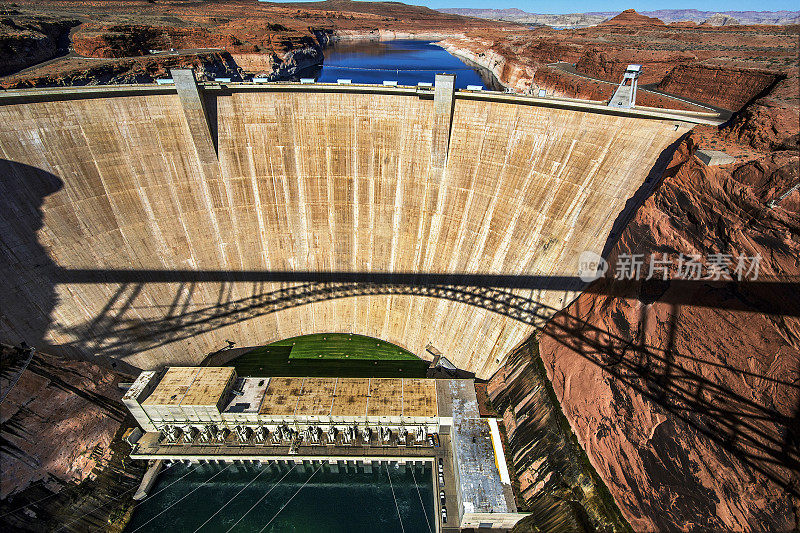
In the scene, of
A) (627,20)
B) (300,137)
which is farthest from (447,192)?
(627,20)

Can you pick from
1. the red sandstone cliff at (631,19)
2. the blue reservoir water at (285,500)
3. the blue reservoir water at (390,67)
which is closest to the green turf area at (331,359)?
the blue reservoir water at (285,500)

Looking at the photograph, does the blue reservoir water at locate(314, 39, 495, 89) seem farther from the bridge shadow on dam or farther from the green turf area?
the green turf area

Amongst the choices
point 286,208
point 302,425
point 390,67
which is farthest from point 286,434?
point 390,67

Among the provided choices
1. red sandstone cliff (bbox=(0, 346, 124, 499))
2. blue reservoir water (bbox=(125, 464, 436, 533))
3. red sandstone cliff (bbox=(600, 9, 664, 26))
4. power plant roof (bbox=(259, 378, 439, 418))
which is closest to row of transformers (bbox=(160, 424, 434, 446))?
power plant roof (bbox=(259, 378, 439, 418))

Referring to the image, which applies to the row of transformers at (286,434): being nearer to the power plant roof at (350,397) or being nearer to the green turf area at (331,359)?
the power plant roof at (350,397)

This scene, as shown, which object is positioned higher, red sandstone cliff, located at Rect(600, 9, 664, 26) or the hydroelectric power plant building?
red sandstone cliff, located at Rect(600, 9, 664, 26)
